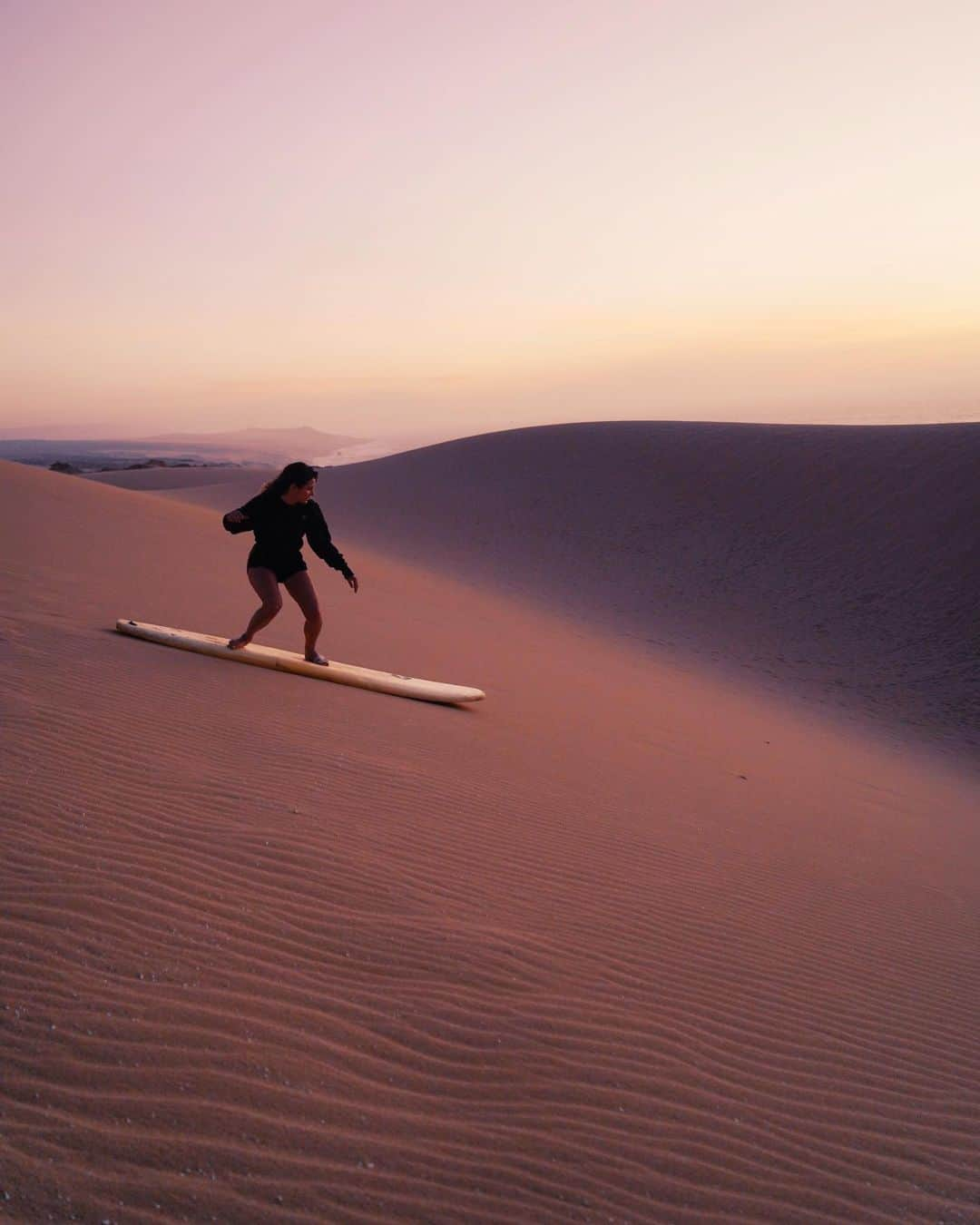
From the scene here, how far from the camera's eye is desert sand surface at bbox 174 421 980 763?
18.0 m

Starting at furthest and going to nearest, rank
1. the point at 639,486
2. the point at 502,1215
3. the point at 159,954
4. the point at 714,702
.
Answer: the point at 639,486 → the point at 714,702 → the point at 159,954 → the point at 502,1215

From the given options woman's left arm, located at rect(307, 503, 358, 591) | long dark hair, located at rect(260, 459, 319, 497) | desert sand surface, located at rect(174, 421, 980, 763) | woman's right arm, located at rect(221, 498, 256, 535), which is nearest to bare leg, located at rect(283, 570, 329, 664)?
woman's left arm, located at rect(307, 503, 358, 591)

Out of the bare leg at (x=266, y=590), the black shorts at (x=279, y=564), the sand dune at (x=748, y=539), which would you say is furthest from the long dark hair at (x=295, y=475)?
the sand dune at (x=748, y=539)

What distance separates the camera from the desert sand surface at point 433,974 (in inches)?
110

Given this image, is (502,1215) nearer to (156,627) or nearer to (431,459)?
(156,627)

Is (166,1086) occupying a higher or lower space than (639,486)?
lower

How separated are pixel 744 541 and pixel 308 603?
1961 cm

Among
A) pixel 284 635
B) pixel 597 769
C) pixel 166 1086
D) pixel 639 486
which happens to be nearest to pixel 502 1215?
pixel 166 1086

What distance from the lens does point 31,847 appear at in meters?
4.07

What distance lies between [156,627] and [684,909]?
597cm

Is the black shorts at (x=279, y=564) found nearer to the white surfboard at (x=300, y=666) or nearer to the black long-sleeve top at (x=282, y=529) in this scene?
the black long-sleeve top at (x=282, y=529)

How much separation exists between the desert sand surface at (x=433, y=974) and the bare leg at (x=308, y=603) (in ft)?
2.07

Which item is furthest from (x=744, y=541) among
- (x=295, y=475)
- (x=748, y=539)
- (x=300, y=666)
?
(x=295, y=475)

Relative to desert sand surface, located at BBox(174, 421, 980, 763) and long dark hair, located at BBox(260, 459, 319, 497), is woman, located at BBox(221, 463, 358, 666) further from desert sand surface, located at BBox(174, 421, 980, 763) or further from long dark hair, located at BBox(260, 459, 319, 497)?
desert sand surface, located at BBox(174, 421, 980, 763)
